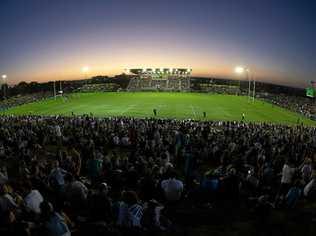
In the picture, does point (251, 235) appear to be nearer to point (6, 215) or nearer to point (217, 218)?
point (217, 218)

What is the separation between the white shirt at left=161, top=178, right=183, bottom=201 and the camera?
1036 cm

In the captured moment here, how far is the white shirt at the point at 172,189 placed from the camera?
34.0 ft

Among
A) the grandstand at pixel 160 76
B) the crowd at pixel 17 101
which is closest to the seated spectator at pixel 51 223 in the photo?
the crowd at pixel 17 101

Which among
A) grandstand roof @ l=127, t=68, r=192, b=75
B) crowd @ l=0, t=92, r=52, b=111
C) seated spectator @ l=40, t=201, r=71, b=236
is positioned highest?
grandstand roof @ l=127, t=68, r=192, b=75

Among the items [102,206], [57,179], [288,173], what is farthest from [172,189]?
[288,173]

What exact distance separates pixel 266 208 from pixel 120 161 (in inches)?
230

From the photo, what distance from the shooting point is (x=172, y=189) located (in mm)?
10352

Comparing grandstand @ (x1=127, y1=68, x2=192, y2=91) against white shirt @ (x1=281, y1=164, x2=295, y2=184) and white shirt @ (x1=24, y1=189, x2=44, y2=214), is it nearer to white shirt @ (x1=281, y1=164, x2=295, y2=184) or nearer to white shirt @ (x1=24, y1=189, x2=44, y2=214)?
white shirt @ (x1=281, y1=164, x2=295, y2=184)

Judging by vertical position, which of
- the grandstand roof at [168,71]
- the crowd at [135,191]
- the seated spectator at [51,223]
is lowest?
the crowd at [135,191]

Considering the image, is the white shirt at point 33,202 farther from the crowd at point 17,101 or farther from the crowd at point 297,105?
the crowd at point 17,101

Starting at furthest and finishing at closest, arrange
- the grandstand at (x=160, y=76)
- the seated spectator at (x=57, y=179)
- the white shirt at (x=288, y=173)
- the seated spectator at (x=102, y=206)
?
the grandstand at (x=160, y=76)
the white shirt at (x=288, y=173)
the seated spectator at (x=57, y=179)
the seated spectator at (x=102, y=206)

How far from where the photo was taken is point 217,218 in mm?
9836

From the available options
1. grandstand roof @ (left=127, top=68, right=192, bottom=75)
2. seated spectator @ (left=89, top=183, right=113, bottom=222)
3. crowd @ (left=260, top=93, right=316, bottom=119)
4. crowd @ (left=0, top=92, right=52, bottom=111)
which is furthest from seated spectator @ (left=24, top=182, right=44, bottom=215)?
grandstand roof @ (left=127, top=68, right=192, bottom=75)

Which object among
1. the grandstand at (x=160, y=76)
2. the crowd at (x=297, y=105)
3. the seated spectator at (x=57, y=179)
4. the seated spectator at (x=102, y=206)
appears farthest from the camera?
the grandstand at (x=160, y=76)
